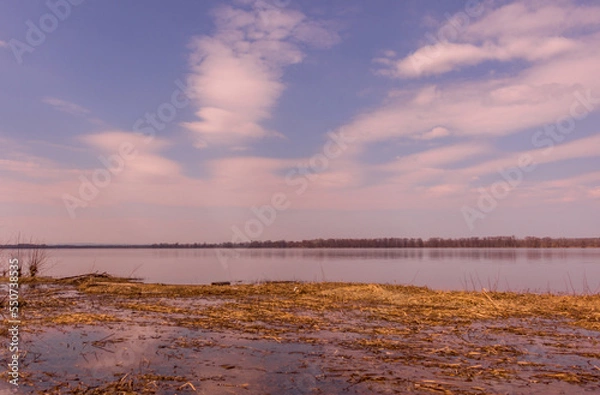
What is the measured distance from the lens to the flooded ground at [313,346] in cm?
811

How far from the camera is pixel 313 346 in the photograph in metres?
11.1

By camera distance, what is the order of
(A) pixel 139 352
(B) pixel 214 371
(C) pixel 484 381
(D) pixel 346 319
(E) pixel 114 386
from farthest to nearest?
1. (D) pixel 346 319
2. (A) pixel 139 352
3. (B) pixel 214 371
4. (C) pixel 484 381
5. (E) pixel 114 386

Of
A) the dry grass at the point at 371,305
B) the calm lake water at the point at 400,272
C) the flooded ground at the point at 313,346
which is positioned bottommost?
the calm lake water at the point at 400,272

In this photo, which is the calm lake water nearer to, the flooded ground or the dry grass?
the dry grass

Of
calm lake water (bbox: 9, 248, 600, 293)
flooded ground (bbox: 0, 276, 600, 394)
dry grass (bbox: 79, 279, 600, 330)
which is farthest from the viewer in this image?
calm lake water (bbox: 9, 248, 600, 293)

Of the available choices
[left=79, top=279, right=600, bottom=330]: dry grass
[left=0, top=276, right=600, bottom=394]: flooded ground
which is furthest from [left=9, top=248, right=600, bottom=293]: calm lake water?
[left=0, top=276, right=600, bottom=394]: flooded ground

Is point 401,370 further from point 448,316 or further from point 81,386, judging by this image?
point 448,316

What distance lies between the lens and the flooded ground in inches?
319

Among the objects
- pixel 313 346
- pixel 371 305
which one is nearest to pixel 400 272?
pixel 371 305

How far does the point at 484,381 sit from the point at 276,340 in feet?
17.9

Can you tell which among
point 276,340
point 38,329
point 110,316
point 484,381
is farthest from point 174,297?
point 484,381

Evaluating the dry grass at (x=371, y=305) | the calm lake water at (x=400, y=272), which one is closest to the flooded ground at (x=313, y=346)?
the dry grass at (x=371, y=305)

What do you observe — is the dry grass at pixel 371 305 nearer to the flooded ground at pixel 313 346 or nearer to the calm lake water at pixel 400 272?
the flooded ground at pixel 313 346

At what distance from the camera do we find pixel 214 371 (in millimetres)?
8867
